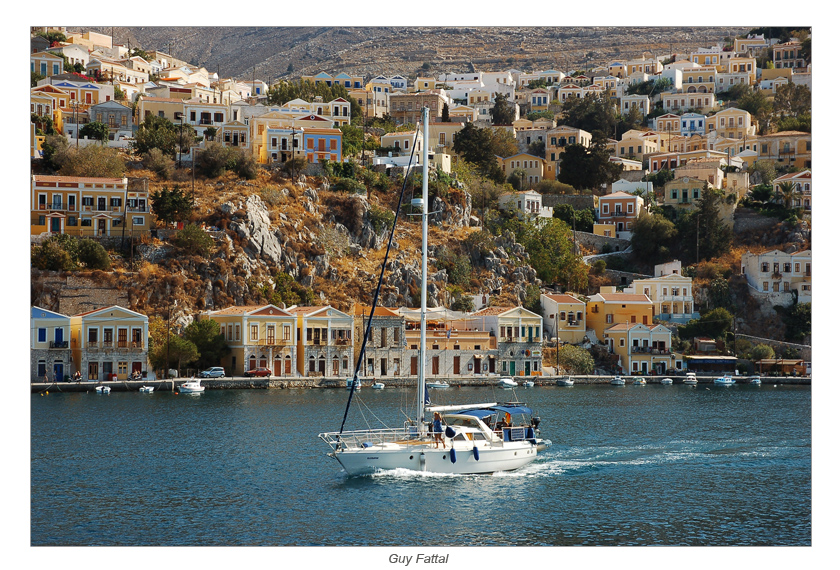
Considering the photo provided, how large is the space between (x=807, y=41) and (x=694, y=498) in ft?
257

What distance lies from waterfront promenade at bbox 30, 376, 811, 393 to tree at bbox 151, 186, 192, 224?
12405 mm

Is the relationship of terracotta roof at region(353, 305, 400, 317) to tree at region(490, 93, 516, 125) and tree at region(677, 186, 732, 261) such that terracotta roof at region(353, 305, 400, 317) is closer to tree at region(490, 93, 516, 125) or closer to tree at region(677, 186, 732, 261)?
tree at region(677, 186, 732, 261)

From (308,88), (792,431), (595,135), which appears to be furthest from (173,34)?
(792,431)

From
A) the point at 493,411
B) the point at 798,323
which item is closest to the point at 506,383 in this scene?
the point at 798,323

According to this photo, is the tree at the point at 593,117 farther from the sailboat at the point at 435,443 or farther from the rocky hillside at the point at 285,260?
the sailboat at the point at 435,443

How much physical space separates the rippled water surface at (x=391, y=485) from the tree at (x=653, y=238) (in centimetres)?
3164

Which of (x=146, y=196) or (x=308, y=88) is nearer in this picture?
(x=146, y=196)

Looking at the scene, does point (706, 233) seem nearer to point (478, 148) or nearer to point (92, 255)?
point (478, 148)

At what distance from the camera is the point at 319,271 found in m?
59.3

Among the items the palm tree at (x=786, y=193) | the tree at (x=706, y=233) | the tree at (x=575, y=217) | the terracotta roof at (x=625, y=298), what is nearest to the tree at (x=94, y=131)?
the tree at (x=575, y=217)

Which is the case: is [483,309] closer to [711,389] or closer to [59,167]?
[711,389]

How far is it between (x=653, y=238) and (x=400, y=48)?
245 ft

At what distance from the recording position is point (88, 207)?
5591 cm

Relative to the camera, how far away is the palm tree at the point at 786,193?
69000mm
